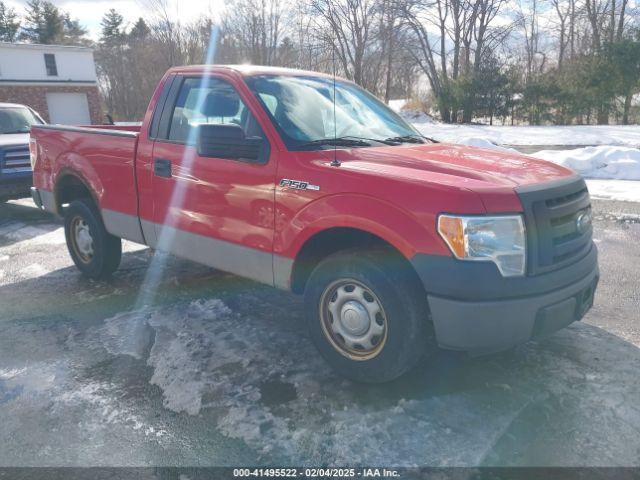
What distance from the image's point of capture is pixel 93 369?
3586 millimetres

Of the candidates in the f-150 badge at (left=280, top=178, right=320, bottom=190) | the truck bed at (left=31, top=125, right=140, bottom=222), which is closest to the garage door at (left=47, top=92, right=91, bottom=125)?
the truck bed at (left=31, top=125, right=140, bottom=222)

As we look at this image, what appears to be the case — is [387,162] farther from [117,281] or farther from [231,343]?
[117,281]

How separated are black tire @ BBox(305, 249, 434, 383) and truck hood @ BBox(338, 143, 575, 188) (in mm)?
514

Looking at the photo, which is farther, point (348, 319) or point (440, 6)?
point (440, 6)

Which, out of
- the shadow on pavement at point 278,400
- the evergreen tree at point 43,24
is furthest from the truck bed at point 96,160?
the evergreen tree at point 43,24

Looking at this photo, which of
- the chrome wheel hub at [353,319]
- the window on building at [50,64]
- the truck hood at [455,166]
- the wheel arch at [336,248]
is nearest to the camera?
the truck hood at [455,166]

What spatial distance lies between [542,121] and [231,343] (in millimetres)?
24515

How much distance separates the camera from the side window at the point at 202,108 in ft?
12.7

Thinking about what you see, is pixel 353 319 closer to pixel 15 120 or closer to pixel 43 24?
pixel 15 120

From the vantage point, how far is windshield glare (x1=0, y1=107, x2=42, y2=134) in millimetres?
9816

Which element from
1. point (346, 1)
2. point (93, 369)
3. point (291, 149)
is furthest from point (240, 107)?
point (346, 1)

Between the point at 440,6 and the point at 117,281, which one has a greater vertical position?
the point at 440,6

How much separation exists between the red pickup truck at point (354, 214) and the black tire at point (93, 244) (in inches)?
19.4

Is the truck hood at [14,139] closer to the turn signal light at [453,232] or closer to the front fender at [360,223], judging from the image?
the front fender at [360,223]
